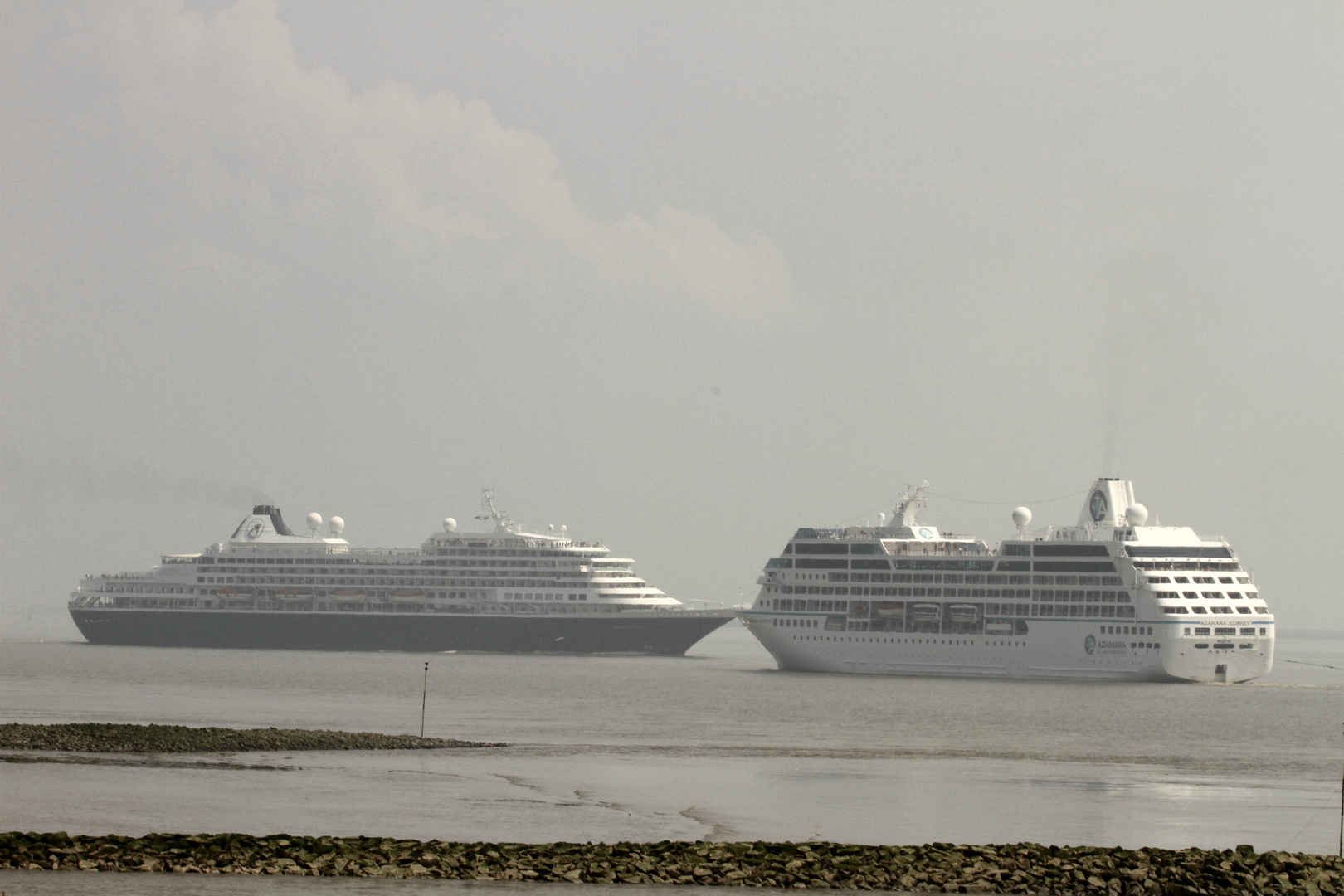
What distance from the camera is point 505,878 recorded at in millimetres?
22281

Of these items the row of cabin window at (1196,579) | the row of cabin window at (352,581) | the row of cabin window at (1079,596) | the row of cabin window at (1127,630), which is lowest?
the row of cabin window at (1127,630)

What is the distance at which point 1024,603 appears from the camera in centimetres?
8594

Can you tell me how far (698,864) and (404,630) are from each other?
317ft

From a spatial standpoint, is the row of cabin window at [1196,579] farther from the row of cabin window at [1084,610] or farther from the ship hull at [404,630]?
the ship hull at [404,630]

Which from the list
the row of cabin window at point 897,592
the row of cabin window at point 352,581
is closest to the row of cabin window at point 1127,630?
the row of cabin window at point 897,592

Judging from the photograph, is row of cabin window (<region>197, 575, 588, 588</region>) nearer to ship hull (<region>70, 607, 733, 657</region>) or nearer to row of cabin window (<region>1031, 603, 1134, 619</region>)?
ship hull (<region>70, 607, 733, 657</region>)

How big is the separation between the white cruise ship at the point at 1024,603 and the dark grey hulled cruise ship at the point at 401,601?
69.0 ft

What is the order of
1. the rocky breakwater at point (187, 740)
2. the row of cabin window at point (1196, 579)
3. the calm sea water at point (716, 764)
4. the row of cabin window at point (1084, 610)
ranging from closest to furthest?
1. the calm sea water at point (716, 764)
2. the rocky breakwater at point (187, 740)
3. the row of cabin window at point (1196, 579)
4. the row of cabin window at point (1084, 610)

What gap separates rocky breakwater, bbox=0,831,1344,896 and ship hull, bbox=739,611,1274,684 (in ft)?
191

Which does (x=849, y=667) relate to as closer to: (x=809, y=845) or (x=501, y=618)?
(x=501, y=618)

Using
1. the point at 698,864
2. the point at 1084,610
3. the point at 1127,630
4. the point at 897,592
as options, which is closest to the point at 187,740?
the point at 698,864

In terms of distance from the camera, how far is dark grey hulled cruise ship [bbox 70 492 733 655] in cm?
11506

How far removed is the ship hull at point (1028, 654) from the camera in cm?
8069

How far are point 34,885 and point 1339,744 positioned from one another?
43.4 meters
